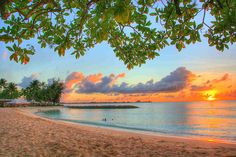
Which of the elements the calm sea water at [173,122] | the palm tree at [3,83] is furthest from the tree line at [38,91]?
the calm sea water at [173,122]

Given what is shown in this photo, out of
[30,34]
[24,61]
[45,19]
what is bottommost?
[24,61]

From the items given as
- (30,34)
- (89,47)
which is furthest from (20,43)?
(89,47)

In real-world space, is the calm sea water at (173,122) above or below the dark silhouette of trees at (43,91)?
below

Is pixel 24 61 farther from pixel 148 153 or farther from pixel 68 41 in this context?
pixel 148 153

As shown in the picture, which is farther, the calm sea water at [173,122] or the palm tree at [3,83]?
the palm tree at [3,83]

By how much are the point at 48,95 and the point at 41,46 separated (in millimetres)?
115716

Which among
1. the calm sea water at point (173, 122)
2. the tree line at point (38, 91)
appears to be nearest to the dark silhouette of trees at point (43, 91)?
the tree line at point (38, 91)

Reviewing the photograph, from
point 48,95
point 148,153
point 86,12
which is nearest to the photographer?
point 86,12

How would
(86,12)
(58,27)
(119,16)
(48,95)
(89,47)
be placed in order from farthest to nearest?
(48,95) → (89,47) → (58,27) → (86,12) → (119,16)

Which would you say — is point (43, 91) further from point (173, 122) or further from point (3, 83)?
point (173, 122)

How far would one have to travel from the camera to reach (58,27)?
16.9 feet

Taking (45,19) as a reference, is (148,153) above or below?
below

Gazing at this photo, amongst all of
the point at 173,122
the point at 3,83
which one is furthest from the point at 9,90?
the point at 173,122

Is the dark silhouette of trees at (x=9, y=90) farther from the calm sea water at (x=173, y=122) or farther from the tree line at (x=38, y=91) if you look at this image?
the calm sea water at (x=173, y=122)
